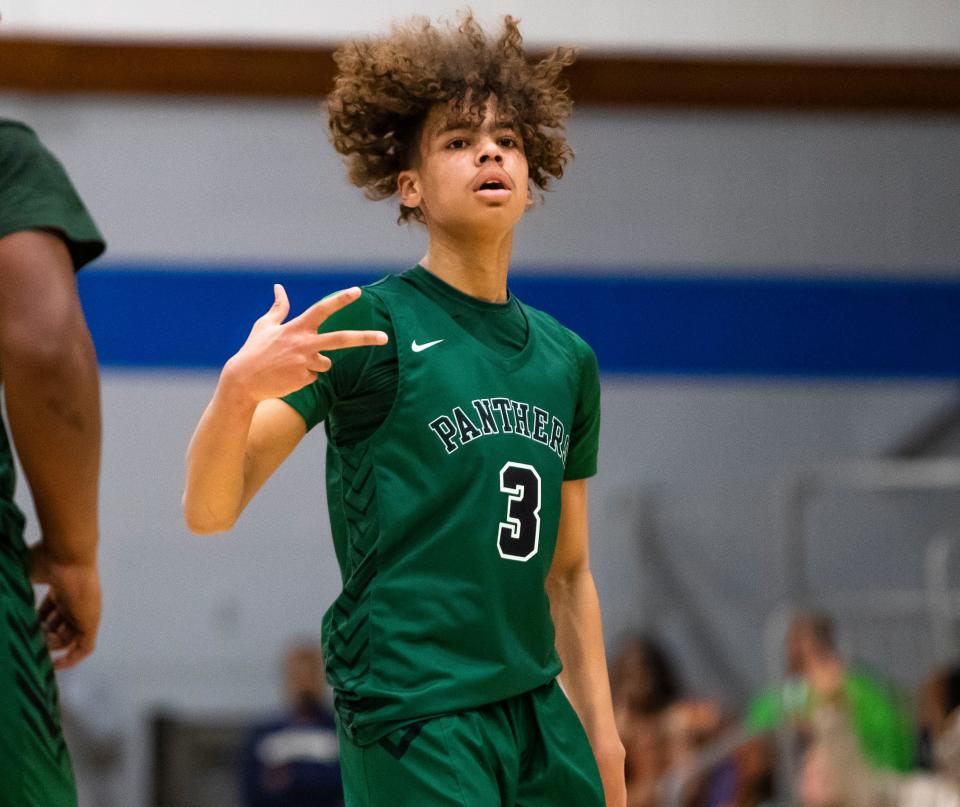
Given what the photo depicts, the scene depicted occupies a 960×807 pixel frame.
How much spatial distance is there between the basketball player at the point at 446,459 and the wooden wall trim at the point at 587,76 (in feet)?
17.0

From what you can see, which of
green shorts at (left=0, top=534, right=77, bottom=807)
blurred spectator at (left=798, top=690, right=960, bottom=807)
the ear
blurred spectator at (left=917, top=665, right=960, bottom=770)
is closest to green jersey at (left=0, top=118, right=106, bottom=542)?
green shorts at (left=0, top=534, right=77, bottom=807)

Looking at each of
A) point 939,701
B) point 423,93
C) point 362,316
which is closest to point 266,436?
point 362,316

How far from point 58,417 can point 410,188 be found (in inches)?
25.5

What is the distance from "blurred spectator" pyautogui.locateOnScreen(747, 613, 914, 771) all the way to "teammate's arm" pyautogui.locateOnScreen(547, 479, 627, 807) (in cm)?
339

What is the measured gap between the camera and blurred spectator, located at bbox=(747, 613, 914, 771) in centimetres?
562

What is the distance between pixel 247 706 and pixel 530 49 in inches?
153

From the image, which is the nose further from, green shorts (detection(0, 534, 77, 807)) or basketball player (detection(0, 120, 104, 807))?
green shorts (detection(0, 534, 77, 807))

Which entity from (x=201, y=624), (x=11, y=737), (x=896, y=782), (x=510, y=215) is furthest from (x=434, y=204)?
(x=201, y=624)

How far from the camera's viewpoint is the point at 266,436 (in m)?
2.05

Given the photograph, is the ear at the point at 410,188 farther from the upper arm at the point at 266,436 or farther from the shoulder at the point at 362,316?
the upper arm at the point at 266,436

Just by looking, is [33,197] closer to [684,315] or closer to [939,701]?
[939,701]

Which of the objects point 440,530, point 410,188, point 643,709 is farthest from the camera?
point 643,709

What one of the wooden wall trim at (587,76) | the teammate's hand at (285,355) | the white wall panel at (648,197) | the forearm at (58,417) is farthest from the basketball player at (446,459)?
the white wall panel at (648,197)

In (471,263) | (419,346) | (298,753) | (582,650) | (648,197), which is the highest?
(648,197)
